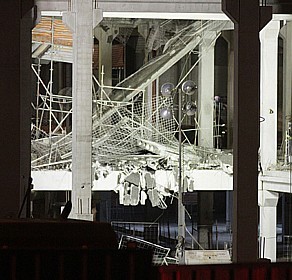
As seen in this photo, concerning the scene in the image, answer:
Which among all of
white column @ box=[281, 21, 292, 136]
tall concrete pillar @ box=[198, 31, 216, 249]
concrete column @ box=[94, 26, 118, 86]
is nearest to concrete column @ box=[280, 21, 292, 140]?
white column @ box=[281, 21, 292, 136]

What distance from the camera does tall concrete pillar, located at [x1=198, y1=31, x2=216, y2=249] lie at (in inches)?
495

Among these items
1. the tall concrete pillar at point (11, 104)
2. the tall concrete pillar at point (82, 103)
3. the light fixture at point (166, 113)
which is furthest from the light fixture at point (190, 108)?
the tall concrete pillar at point (11, 104)

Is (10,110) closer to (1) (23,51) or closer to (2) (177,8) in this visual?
(1) (23,51)

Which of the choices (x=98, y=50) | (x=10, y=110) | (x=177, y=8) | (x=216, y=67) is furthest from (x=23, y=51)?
(x=216, y=67)

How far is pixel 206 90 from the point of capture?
12.8 metres

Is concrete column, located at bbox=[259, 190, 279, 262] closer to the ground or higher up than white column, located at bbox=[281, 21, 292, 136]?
closer to the ground

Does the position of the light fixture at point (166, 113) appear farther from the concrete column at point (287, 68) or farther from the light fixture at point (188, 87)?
the concrete column at point (287, 68)

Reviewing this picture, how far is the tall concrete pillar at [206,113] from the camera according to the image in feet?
41.3

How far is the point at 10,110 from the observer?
701 cm

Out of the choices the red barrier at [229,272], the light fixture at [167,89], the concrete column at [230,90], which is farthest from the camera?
the concrete column at [230,90]

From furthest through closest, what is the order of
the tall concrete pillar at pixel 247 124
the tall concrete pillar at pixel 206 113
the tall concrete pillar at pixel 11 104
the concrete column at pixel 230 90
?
the concrete column at pixel 230 90
the tall concrete pillar at pixel 206 113
the tall concrete pillar at pixel 247 124
the tall concrete pillar at pixel 11 104

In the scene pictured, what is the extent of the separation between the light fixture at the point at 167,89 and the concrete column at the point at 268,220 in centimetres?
210

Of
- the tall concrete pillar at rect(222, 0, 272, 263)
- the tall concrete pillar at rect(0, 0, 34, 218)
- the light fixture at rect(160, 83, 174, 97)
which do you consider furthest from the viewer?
the light fixture at rect(160, 83, 174, 97)

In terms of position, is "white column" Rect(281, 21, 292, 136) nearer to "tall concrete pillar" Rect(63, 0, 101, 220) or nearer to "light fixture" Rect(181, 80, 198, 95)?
"light fixture" Rect(181, 80, 198, 95)
